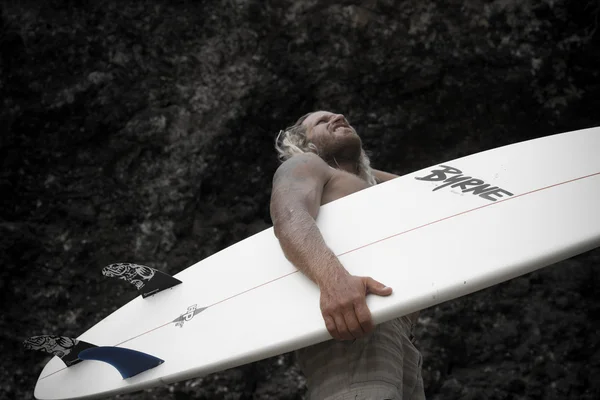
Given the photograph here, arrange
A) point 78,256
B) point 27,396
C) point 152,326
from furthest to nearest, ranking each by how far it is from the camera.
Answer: point 78,256 → point 27,396 → point 152,326

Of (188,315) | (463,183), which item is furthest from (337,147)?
(188,315)

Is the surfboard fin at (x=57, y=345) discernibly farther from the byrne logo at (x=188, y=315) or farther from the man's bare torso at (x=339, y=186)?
the man's bare torso at (x=339, y=186)

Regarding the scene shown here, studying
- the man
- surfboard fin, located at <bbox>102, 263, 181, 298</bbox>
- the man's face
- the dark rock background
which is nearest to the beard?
the man's face

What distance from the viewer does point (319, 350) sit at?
1706mm

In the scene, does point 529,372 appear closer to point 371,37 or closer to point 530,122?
point 530,122

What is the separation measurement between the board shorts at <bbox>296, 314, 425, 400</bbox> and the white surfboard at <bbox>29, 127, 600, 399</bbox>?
0.46ft

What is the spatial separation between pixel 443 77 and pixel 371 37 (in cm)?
43

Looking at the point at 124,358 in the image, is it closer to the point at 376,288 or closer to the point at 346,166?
the point at 376,288

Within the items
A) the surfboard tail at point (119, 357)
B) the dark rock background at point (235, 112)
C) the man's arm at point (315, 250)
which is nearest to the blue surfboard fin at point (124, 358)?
the surfboard tail at point (119, 357)

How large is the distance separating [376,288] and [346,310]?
94mm

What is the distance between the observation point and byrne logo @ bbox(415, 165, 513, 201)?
1.83 metres

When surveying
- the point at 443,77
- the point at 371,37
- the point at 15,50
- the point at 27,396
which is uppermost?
the point at 15,50

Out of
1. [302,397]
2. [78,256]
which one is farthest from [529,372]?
[78,256]

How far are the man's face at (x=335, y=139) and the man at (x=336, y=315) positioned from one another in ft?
0.37
